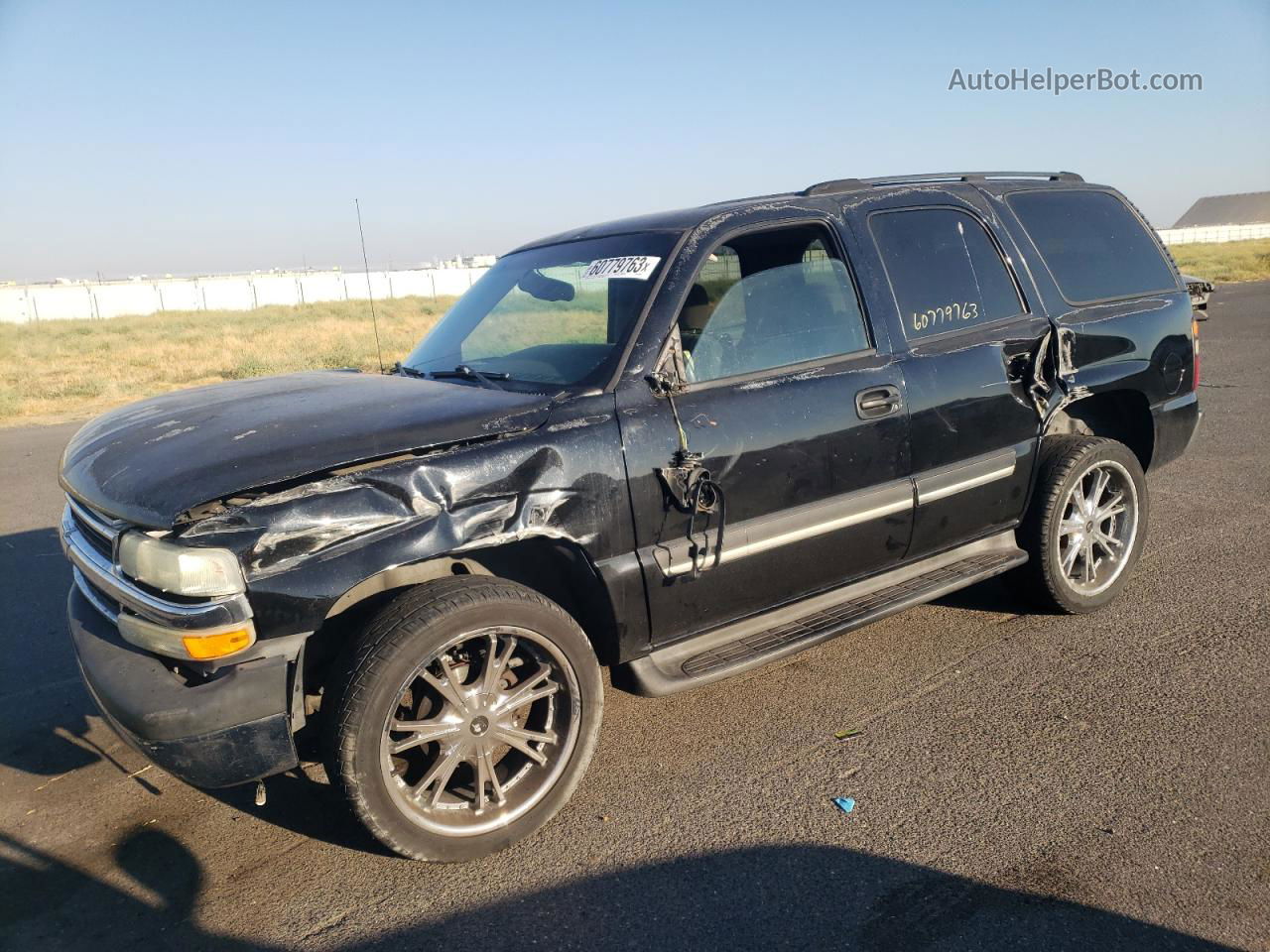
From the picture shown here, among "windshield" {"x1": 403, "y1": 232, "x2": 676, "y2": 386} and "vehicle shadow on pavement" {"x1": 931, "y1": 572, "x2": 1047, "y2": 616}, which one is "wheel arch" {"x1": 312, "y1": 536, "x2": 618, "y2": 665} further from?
"vehicle shadow on pavement" {"x1": 931, "y1": 572, "x2": 1047, "y2": 616}

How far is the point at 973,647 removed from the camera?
A: 4.26m

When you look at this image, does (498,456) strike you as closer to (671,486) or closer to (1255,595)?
(671,486)

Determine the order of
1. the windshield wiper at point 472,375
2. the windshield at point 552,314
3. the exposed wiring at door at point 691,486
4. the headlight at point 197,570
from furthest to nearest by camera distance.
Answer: the windshield wiper at point 472,375 < the windshield at point 552,314 < the exposed wiring at door at point 691,486 < the headlight at point 197,570

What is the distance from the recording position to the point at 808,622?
3646 millimetres

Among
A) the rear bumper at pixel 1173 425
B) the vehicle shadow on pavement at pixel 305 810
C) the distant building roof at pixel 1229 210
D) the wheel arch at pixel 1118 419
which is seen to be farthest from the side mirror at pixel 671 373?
the distant building roof at pixel 1229 210

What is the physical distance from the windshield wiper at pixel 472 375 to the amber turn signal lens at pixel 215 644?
1.30 m

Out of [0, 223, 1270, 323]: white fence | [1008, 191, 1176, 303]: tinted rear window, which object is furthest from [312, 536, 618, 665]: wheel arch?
[0, 223, 1270, 323]: white fence

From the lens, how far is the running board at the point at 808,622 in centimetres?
331

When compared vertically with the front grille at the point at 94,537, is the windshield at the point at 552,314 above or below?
above

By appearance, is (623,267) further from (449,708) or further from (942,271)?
(449,708)

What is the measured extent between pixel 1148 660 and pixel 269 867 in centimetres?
351

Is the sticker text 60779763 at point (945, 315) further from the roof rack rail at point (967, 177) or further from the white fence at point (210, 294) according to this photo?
the white fence at point (210, 294)

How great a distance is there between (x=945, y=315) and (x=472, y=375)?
6.70 ft

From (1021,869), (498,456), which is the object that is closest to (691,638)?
(498,456)
